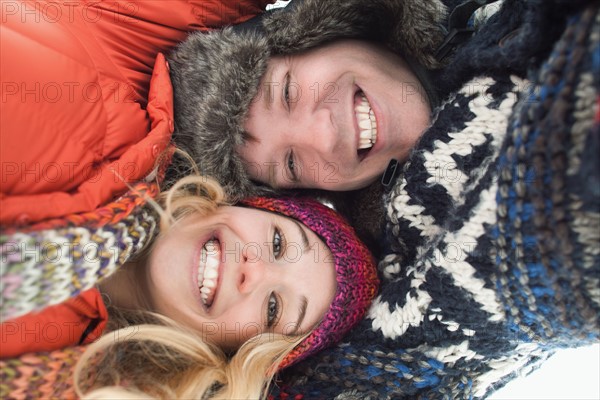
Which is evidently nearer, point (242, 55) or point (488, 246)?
point (488, 246)

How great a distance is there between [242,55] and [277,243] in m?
0.44

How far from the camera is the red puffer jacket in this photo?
3.25 ft

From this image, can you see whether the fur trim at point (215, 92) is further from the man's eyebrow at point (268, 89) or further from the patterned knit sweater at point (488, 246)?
the patterned knit sweater at point (488, 246)

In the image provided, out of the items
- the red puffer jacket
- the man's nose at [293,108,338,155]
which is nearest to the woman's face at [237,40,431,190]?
the man's nose at [293,108,338,155]

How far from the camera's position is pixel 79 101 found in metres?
1.07

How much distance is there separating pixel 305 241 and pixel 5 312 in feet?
2.09

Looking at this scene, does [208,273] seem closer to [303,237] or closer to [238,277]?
[238,277]

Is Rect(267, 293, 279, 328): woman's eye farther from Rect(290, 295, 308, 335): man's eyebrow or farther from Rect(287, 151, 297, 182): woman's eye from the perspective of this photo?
Rect(287, 151, 297, 182): woman's eye

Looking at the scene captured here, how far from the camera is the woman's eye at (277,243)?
4.07 ft

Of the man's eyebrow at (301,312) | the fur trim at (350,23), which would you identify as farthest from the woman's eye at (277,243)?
the fur trim at (350,23)

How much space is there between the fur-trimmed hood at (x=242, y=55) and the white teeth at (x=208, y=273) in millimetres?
184

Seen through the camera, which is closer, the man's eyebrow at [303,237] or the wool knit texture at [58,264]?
the wool knit texture at [58,264]

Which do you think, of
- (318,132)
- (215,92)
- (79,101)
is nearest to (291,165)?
(318,132)

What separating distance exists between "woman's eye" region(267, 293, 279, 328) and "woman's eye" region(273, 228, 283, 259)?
0.09m
